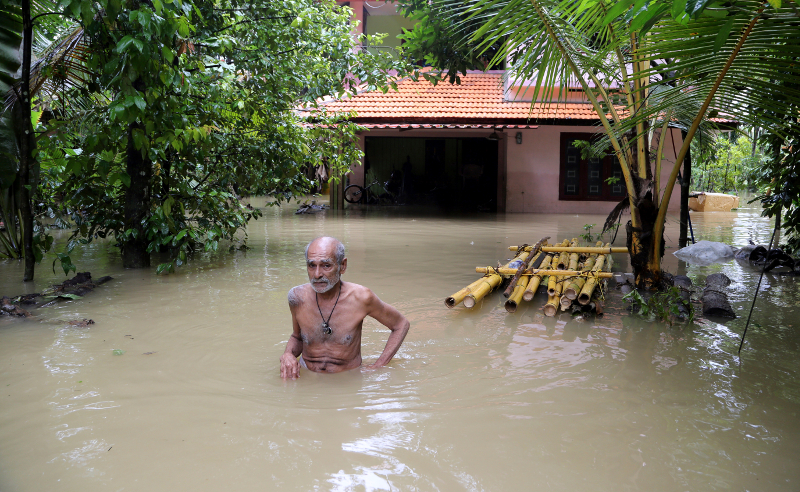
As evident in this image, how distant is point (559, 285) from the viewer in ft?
19.4

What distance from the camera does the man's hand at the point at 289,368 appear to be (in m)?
3.55

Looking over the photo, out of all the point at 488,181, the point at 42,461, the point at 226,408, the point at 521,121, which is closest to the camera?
the point at 42,461

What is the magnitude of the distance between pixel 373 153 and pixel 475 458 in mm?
21513

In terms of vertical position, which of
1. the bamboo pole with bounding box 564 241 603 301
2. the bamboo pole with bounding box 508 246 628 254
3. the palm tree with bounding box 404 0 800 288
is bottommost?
the bamboo pole with bounding box 564 241 603 301

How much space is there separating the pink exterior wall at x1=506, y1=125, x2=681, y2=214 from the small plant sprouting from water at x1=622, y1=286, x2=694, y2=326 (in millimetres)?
11524

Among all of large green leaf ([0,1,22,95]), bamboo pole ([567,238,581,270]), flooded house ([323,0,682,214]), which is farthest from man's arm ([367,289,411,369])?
flooded house ([323,0,682,214])

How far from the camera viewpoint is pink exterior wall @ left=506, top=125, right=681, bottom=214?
54.6 ft

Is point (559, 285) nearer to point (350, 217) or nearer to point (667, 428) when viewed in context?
point (667, 428)

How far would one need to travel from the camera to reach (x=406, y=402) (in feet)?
11.3

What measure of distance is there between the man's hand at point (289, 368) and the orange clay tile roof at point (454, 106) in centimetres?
1156

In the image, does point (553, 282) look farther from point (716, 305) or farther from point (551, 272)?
point (716, 305)

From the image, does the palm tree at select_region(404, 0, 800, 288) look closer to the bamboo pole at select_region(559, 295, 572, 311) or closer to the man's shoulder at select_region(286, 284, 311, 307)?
the bamboo pole at select_region(559, 295, 572, 311)

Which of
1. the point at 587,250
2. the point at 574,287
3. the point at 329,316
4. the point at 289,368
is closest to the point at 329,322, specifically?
the point at 329,316

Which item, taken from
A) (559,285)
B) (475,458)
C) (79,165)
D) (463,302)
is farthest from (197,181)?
(475,458)
